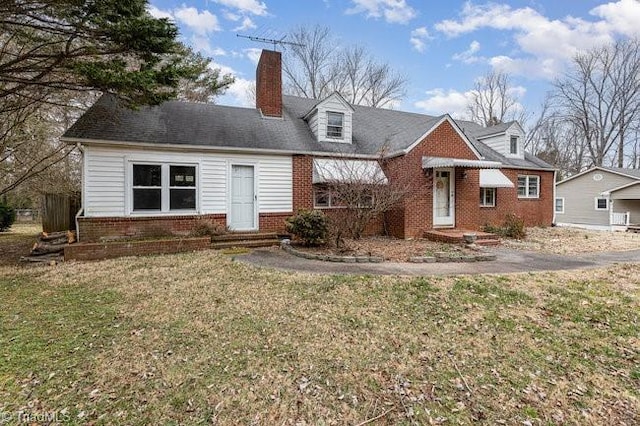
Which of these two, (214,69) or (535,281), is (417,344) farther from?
(214,69)

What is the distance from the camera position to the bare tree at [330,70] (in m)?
28.7

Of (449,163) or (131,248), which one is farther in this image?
(449,163)

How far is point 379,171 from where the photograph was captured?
37.2 ft

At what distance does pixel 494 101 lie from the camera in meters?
35.6

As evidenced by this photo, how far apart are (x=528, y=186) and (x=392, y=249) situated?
13.3 meters

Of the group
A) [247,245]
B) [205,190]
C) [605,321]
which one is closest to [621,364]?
[605,321]

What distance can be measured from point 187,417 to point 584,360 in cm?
510

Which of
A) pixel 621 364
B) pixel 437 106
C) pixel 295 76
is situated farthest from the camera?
pixel 437 106

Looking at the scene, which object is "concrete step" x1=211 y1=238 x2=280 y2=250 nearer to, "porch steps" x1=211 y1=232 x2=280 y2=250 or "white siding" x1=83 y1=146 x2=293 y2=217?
"porch steps" x1=211 y1=232 x2=280 y2=250

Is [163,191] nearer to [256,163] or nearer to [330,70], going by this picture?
[256,163]

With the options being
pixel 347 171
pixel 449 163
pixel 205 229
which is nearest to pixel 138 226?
pixel 205 229

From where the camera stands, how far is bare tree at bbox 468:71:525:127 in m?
34.9

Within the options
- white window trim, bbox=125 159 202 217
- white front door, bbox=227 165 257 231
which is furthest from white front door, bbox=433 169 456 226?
white window trim, bbox=125 159 202 217

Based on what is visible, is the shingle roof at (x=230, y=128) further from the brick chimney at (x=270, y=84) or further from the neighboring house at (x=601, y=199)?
the neighboring house at (x=601, y=199)
